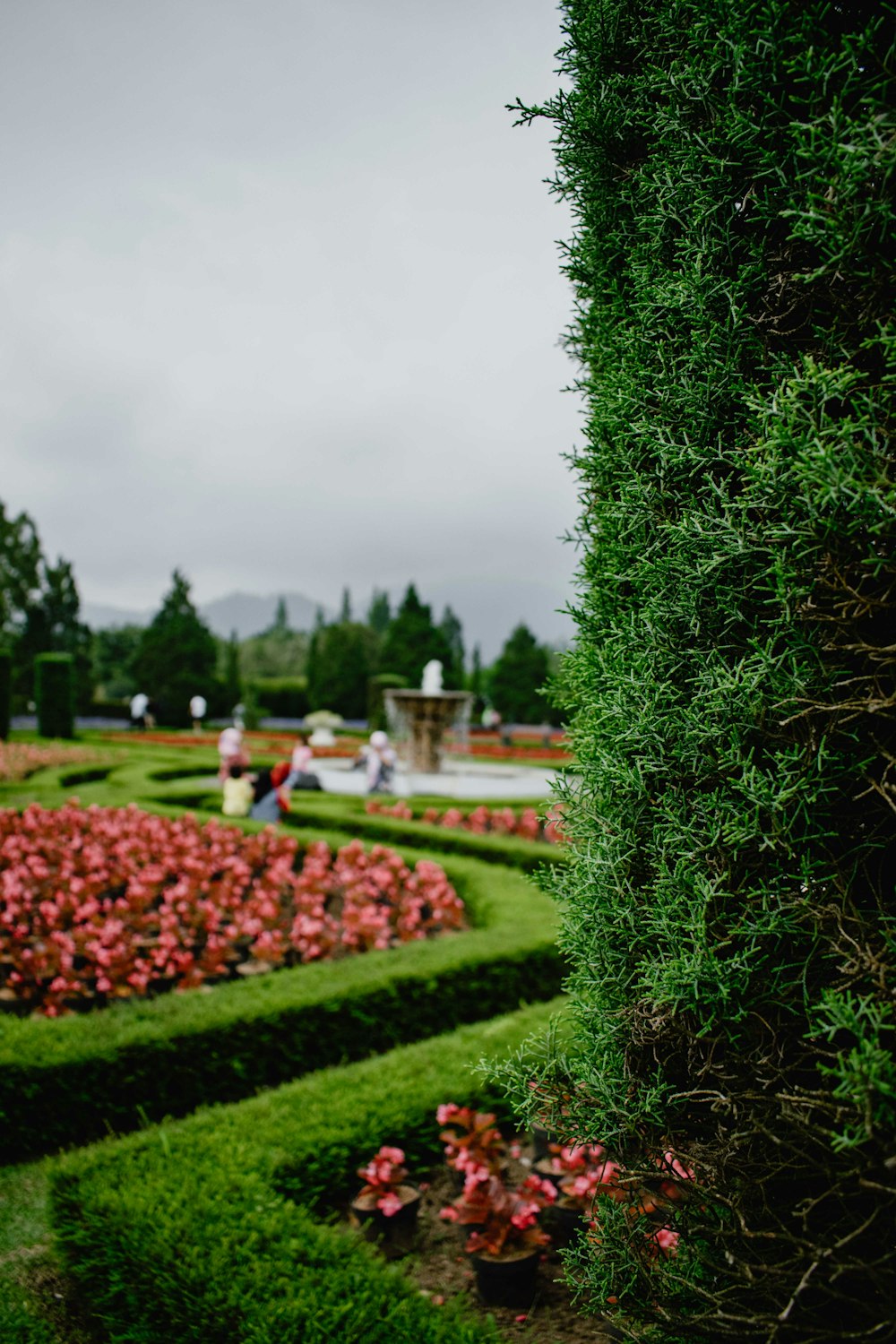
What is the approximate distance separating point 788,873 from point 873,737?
30cm

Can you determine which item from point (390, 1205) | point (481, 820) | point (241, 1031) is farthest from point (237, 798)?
point (390, 1205)

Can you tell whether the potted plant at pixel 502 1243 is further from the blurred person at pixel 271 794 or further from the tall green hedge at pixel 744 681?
the blurred person at pixel 271 794

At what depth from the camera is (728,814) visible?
1.63 meters

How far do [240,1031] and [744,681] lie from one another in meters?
3.49

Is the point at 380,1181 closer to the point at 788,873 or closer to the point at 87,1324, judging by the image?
the point at 87,1324

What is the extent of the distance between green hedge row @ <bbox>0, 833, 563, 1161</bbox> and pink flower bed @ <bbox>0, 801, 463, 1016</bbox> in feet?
2.07

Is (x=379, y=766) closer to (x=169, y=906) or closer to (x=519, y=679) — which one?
(x=169, y=906)

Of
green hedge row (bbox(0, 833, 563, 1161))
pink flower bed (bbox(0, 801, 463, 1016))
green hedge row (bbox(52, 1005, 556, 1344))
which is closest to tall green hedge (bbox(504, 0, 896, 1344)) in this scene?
green hedge row (bbox(52, 1005, 556, 1344))

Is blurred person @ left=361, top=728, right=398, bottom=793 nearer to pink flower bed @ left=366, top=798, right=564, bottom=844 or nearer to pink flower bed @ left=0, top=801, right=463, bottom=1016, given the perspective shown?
pink flower bed @ left=366, top=798, right=564, bottom=844

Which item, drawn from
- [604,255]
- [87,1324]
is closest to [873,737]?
[604,255]

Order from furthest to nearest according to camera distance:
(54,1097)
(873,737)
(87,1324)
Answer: (54,1097), (87,1324), (873,737)

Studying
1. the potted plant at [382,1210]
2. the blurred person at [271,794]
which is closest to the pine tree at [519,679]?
the blurred person at [271,794]

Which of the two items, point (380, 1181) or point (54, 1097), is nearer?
point (380, 1181)

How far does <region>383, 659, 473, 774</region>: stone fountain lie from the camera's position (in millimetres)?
18125
